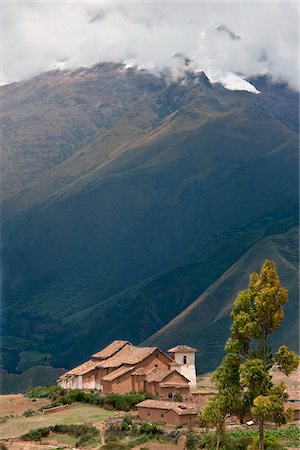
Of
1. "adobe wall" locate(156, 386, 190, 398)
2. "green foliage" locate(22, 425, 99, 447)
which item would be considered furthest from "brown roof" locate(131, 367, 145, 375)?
"green foliage" locate(22, 425, 99, 447)

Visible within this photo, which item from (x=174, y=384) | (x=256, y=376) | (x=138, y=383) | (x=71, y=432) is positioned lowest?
(x=256, y=376)

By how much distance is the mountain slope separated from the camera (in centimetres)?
14112

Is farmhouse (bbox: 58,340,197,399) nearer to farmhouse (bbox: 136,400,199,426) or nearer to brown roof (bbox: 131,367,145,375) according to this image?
brown roof (bbox: 131,367,145,375)

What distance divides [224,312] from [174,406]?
109 metres

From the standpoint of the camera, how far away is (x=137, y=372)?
64.2 m

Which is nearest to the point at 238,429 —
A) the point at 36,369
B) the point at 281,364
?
the point at 281,364

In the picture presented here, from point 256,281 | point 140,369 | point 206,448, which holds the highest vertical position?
point 140,369

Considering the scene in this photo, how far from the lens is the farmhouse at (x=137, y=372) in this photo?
2453 inches

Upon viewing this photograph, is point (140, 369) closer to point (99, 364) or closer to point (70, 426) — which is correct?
point (99, 364)

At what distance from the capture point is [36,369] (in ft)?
474

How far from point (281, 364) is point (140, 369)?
35.5 meters

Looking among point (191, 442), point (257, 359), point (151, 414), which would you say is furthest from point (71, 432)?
point (257, 359)

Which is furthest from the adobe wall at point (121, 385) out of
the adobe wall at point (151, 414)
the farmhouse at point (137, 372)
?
the adobe wall at point (151, 414)

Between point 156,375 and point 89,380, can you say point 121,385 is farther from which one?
point 89,380
